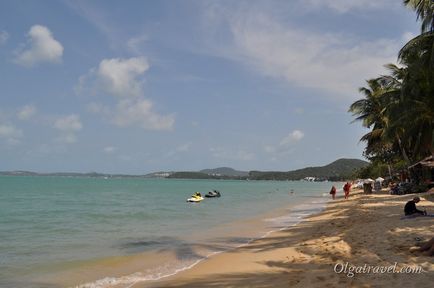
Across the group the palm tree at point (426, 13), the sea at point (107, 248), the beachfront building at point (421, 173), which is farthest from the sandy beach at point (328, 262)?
the beachfront building at point (421, 173)

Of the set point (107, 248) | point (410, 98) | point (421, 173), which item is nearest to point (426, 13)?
point (410, 98)

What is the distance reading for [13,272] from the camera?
10.1m

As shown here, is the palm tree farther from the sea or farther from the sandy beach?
the sea

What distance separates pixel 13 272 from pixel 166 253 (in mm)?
4143

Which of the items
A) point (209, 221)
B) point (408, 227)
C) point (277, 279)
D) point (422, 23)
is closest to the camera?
point (277, 279)

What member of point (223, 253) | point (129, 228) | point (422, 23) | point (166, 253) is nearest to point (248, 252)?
point (223, 253)

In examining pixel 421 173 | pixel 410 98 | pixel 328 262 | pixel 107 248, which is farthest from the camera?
pixel 421 173

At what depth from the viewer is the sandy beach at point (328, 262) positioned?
689 cm

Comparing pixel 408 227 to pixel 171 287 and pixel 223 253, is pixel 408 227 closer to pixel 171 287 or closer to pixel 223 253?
pixel 223 253

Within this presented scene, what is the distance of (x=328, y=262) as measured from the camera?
8508 millimetres

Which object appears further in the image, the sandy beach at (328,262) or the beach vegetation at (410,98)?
the beach vegetation at (410,98)

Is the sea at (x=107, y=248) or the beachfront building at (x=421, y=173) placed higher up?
the beachfront building at (x=421, y=173)

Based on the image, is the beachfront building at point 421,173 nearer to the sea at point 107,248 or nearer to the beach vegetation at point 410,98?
the beach vegetation at point 410,98

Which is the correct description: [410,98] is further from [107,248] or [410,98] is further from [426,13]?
[107,248]
